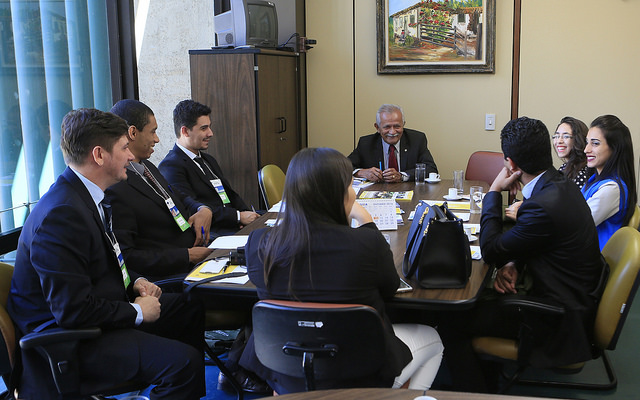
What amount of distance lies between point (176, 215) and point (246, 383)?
3.08ft

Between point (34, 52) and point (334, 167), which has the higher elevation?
point (34, 52)

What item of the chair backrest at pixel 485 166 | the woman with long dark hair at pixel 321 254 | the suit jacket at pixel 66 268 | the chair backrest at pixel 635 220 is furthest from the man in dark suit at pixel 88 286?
the chair backrest at pixel 485 166

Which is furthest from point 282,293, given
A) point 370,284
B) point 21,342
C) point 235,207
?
point 235,207

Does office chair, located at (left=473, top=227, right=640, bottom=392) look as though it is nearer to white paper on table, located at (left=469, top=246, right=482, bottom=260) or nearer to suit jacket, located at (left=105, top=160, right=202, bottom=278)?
white paper on table, located at (left=469, top=246, right=482, bottom=260)

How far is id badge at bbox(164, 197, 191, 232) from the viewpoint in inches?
127

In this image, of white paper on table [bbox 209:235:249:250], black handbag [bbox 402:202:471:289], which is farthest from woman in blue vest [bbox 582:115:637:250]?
white paper on table [bbox 209:235:249:250]

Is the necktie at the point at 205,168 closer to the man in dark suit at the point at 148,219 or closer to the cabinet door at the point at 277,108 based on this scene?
the man in dark suit at the point at 148,219

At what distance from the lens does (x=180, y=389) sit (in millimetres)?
2332

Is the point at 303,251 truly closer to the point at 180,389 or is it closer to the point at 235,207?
the point at 180,389

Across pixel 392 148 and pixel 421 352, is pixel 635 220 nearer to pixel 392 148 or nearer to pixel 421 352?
pixel 421 352

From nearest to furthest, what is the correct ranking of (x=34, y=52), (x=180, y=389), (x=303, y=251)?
(x=303, y=251) → (x=180, y=389) → (x=34, y=52)

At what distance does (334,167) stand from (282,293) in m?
0.45

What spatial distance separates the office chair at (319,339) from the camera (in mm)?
1874

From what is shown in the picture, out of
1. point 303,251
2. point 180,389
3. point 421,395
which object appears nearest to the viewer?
point 421,395
